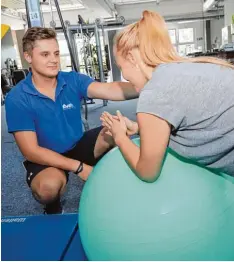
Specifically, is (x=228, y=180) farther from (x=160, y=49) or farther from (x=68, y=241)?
(x=68, y=241)

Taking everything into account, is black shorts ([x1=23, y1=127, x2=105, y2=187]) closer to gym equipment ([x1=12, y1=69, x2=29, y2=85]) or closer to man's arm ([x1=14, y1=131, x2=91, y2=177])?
man's arm ([x1=14, y1=131, x2=91, y2=177])

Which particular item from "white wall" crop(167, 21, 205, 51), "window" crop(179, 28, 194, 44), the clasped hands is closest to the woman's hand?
the clasped hands

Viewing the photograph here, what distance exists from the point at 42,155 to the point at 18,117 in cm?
25

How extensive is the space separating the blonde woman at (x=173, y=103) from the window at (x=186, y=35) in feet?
47.1

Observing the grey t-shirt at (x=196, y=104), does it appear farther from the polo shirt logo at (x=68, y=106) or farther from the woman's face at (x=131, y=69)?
the polo shirt logo at (x=68, y=106)

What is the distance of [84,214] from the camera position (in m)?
1.13

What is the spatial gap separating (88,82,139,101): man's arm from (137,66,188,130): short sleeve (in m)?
0.90

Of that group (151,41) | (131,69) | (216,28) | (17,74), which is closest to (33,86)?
(131,69)

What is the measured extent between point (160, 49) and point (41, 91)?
0.96 m

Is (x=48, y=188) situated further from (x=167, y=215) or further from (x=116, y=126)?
(x=167, y=215)

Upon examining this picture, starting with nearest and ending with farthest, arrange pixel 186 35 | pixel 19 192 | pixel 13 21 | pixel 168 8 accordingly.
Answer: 1. pixel 19 192
2. pixel 13 21
3. pixel 168 8
4. pixel 186 35

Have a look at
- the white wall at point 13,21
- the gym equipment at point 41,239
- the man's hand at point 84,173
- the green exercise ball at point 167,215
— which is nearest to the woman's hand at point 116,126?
the green exercise ball at point 167,215

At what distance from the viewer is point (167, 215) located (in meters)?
0.97

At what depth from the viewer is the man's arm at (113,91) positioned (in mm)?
1847
